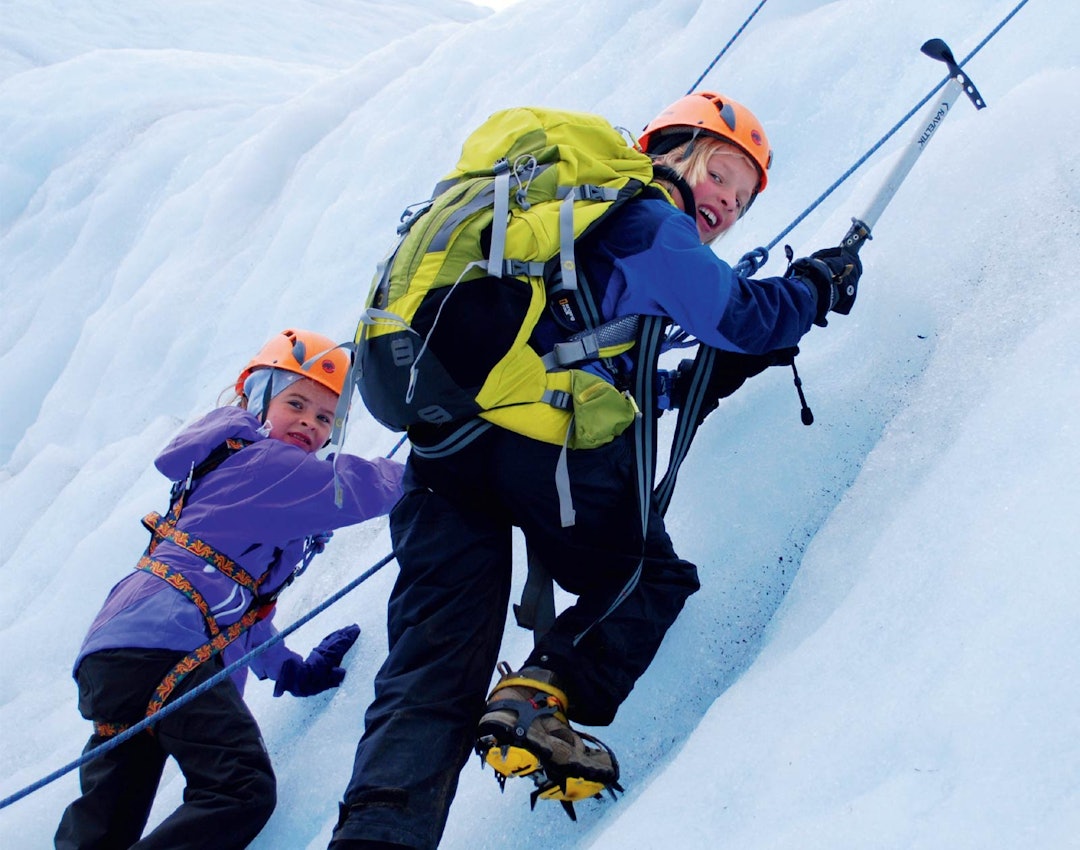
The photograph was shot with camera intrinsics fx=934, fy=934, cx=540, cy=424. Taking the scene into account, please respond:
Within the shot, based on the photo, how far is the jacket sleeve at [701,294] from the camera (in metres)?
1.92

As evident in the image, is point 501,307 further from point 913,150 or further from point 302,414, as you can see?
point 302,414

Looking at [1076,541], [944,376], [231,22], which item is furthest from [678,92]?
[231,22]

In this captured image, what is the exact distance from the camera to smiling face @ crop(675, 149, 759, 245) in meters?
2.31

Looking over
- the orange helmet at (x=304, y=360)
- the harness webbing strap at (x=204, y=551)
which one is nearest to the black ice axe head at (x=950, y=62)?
the orange helmet at (x=304, y=360)

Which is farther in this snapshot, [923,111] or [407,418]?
[923,111]

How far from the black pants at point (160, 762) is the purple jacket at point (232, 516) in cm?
8

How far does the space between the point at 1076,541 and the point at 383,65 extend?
23.1 feet

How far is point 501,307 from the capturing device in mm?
1849

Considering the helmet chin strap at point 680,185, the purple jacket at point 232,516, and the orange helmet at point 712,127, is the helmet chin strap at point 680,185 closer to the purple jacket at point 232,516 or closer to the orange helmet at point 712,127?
the orange helmet at point 712,127

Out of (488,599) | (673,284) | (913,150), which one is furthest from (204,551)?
(913,150)

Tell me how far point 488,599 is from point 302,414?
1.30 metres

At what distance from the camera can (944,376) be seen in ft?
7.11

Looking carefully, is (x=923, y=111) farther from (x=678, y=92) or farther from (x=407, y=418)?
(x=407, y=418)

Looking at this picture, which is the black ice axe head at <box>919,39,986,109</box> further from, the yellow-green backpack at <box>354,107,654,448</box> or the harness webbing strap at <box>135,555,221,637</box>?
the harness webbing strap at <box>135,555,221,637</box>
